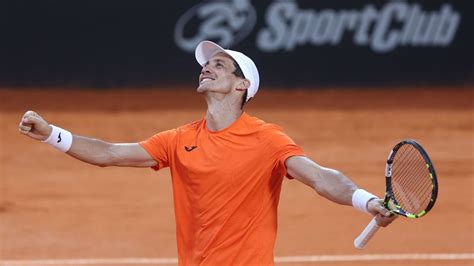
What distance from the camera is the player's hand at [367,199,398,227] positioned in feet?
20.0

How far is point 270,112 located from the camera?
1956 centimetres

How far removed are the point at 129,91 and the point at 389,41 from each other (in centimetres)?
524

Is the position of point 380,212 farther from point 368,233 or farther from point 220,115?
point 220,115

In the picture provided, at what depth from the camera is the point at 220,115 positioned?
697cm

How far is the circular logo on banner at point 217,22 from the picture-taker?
66.2 ft

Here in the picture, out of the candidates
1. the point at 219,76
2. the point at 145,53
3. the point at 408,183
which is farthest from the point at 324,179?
the point at 145,53

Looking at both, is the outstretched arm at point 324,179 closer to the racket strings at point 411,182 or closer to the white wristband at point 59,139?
the racket strings at point 411,182

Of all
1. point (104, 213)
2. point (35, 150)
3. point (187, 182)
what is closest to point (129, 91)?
point (35, 150)

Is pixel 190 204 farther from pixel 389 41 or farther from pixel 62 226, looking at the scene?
pixel 389 41

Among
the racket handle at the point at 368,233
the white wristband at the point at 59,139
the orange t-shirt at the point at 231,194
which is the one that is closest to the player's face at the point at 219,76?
the orange t-shirt at the point at 231,194

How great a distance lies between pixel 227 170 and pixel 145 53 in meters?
13.8

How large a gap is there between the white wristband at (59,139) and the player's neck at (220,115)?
3.09ft

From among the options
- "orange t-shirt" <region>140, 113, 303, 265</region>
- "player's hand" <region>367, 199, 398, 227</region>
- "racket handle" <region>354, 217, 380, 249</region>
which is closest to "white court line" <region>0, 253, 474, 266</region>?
"orange t-shirt" <region>140, 113, 303, 265</region>

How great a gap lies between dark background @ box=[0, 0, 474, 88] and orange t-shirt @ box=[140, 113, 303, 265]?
534 inches
